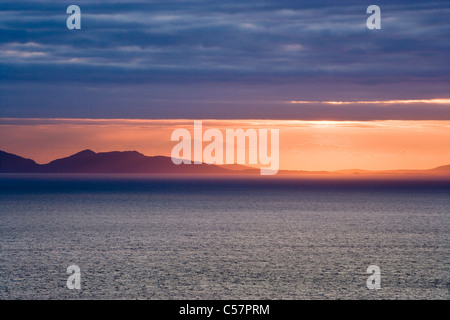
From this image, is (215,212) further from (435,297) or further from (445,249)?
(435,297)

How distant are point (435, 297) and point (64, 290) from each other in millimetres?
24741

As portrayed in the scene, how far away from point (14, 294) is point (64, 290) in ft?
10.6

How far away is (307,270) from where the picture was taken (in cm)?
5009

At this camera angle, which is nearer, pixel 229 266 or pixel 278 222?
pixel 229 266

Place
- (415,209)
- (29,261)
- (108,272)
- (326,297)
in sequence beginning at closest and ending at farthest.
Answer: (326,297) → (108,272) → (29,261) → (415,209)

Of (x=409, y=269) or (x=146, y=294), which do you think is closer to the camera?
(x=146, y=294)

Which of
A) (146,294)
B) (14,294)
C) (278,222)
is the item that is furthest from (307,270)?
(278,222)

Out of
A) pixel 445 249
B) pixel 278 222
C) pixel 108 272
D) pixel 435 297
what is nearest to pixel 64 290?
pixel 108 272

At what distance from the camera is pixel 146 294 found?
4122 cm

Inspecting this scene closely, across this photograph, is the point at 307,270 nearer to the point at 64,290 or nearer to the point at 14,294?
the point at 64,290

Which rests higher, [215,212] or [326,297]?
[215,212]

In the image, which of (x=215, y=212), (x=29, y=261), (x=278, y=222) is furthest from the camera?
Result: (x=215, y=212)

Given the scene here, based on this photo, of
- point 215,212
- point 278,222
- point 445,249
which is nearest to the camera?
point 445,249
